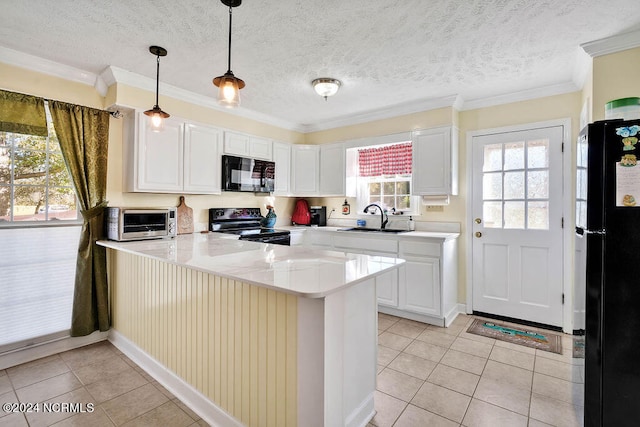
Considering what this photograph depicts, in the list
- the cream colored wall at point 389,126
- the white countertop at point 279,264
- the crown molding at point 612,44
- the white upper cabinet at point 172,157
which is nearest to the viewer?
the white countertop at point 279,264

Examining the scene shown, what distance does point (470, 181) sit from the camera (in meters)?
3.57

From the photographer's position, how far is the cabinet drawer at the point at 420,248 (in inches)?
126

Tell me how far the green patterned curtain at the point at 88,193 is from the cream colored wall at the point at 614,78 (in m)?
4.08

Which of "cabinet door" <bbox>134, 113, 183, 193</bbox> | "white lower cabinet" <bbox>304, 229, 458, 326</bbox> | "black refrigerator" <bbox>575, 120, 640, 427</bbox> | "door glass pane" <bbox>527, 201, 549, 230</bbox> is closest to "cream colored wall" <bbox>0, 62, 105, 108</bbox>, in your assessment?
"cabinet door" <bbox>134, 113, 183, 193</bbox>

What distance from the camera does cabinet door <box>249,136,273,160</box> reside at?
394cm

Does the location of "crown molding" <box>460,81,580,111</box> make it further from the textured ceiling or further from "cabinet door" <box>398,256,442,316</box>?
"cabinet door" <box>398,256,442,316</box>

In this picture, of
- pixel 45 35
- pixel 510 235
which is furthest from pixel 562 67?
pixel 45 35

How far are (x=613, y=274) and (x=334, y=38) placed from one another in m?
2.21

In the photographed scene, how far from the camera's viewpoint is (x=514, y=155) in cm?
334

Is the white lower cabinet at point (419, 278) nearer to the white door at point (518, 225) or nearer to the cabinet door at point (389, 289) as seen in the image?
the cabinet door at point (389, 289)

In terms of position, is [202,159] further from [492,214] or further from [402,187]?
[492,214]

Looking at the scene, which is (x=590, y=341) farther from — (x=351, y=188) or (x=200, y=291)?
(x=351, y=188)

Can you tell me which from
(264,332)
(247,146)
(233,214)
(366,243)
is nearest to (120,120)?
(247,146)

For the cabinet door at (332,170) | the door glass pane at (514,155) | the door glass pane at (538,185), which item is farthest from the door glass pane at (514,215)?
the cabinet door at (332,170)
